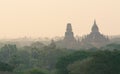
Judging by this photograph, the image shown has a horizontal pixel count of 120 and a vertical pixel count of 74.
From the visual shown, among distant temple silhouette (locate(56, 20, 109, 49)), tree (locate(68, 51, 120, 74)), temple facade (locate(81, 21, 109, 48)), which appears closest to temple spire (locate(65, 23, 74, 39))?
distant temple silhouette (locate(56, 20, 109, 49))

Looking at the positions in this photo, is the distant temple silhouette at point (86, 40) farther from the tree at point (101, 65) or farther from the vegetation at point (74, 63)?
the tree at point (101, 65)

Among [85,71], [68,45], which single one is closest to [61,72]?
[85,71]

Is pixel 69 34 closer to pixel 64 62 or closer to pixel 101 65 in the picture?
pixel 64 62

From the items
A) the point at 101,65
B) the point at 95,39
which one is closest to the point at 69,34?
the point at 95,39

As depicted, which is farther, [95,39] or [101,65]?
[95,39]

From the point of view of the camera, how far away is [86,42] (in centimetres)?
14888

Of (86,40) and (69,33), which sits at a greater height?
(69,33)

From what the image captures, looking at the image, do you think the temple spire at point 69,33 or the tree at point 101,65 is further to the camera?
the temple spire at point 69,33

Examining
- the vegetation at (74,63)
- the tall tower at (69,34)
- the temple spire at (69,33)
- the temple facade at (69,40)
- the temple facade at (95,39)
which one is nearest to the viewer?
the vegetation at (74,63)

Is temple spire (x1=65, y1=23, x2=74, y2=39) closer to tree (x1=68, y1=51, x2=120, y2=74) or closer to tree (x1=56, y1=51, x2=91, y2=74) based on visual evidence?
tree (x1=56, y1=51, x2=91, y2=74)

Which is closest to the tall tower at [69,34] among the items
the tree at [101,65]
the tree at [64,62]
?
the tree at [64,62]

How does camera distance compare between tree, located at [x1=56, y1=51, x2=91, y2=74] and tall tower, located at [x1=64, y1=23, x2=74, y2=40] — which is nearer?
tree, located at [x1=56, y1=51, x2=91, y2=74]

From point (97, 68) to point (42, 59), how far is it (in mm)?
35105

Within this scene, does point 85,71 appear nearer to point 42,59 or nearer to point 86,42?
point 42,59
